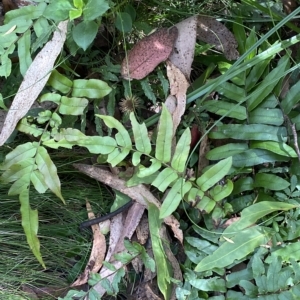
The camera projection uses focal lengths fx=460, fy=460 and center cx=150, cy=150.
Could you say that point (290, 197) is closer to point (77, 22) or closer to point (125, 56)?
point (125, 56)

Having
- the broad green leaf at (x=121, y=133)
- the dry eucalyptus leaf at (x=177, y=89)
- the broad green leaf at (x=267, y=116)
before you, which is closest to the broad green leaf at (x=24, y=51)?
the broad green leaf at (x=121, y=133)

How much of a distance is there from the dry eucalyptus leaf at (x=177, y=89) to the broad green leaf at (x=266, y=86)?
0.16 meters

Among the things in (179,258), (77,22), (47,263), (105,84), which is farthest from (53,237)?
(77,22)

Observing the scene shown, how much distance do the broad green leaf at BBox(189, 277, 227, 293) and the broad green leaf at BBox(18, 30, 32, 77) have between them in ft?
2.09

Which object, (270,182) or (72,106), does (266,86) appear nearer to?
(270,182)

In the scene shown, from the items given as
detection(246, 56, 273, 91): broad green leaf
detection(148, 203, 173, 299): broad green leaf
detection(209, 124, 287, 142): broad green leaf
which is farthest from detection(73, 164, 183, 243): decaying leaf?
detection(246, 56, 273, 91): broad green leaf

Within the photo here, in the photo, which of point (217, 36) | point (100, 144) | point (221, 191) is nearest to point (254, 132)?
point (221, 191)

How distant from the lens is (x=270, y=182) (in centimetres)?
107

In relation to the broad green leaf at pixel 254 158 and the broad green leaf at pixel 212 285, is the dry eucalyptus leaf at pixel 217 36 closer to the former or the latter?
the broad green leaf at pixel 254 158

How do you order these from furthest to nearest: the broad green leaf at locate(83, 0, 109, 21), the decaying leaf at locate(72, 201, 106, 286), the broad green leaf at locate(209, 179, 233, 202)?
the decaying leaf at locate(72, 201, 106, 286) → the broad green leaf at locate(209, 179, 233, 202) → the broad green leaf at locate(83, 0, 109, 21)

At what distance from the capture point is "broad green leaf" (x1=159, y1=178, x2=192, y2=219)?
1.03 m

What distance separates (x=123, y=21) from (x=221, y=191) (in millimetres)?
458

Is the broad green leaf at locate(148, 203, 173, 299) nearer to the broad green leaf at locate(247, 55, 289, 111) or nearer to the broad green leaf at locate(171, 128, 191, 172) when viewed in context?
the broad green leaf at locate(171, 128, 191, 172)

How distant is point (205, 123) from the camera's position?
1139 mm
